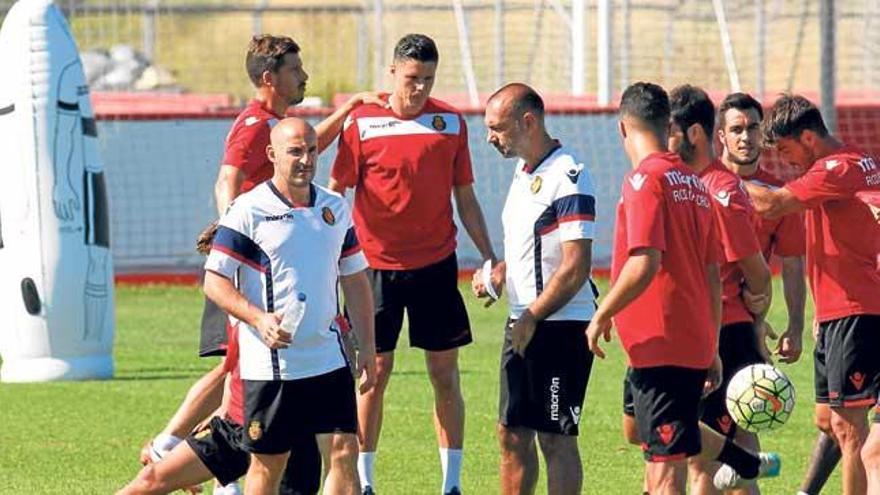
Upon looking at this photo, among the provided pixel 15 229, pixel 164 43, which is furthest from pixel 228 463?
pixel 164 43

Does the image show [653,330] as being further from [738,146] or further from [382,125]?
[382,125]

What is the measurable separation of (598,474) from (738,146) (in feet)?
8.56

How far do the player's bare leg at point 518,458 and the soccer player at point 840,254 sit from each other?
1591 millimetres

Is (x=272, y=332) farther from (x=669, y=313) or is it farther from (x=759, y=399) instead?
(x=759, y=399)

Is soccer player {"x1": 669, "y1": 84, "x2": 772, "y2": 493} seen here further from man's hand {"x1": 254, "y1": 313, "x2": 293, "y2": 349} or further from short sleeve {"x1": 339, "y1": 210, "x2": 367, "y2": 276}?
man's hand {"x1": 254, "y1": 313, "x2": 293, "y2": 349}

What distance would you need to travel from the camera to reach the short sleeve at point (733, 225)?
9719mm

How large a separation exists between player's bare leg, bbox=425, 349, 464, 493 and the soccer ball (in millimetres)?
2156

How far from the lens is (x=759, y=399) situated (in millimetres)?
9734

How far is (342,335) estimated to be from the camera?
31.3 feet

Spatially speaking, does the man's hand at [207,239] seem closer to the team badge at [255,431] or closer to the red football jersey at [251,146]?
the red football jersey at [251,146]

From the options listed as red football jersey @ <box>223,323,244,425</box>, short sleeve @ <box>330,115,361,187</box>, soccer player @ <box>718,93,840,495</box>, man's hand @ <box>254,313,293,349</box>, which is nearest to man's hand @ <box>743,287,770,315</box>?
soccer player @ <box>718,93,840,495</box>

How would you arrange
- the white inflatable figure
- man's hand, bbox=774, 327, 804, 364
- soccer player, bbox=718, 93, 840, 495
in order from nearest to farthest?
soccer player, bbox=718, 93, 840, 495, man's hand, bbox=774, 327, 804, 364, the white inflatable figure

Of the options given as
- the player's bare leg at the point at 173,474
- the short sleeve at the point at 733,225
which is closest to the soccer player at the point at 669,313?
the short sleeve at the point at 733,225

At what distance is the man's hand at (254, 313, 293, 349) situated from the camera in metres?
9.03
